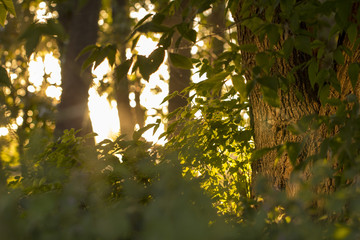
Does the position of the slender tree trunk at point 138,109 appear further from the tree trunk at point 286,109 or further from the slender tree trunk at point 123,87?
the tree trunk at point 286,109

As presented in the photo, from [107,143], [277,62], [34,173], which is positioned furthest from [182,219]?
[277,62]

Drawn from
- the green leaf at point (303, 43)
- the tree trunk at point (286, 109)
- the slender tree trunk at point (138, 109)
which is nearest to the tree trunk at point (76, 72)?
the tree trunk at point (286, 109)

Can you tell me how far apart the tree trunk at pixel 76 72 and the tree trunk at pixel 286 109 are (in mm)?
3167

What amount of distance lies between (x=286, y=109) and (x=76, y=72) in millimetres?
3797

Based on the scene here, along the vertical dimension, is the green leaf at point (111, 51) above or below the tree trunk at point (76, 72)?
below

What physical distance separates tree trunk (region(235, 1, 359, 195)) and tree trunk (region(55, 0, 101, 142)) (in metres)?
3.17

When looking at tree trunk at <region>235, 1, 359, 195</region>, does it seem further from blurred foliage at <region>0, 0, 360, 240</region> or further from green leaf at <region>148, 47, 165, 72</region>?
green leaf at <region>148, 47, 165, 72</region>

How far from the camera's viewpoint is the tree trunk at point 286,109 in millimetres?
3078

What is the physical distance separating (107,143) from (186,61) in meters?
1.13

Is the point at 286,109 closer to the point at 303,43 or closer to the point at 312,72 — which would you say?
the point at 312,72

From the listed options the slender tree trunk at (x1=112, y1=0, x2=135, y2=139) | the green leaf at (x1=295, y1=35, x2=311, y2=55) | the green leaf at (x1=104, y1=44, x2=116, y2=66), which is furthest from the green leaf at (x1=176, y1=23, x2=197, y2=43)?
the slender tree trunk at (x1=112, y1=0, x2=135, y2=139)

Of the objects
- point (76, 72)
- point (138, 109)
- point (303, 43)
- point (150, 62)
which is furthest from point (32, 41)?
point (138, 109)

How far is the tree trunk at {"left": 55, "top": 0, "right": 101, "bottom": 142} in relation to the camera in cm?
596

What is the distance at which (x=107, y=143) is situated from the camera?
302cm
